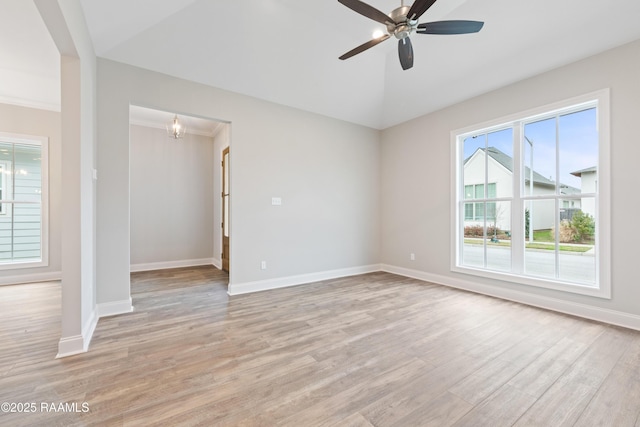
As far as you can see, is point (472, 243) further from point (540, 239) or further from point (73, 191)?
point (73, 191)

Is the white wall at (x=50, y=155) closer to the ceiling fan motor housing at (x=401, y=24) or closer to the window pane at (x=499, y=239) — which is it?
the ceiling fan motor housing at (x=401, y=24)

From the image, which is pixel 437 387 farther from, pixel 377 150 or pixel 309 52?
pixel 377 150

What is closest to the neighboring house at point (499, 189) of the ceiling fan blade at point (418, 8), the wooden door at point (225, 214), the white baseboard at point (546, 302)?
the white baseboard at point (546, 302)

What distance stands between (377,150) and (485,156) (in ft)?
6.82

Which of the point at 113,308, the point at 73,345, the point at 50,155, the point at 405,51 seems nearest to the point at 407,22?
the point at 405,51

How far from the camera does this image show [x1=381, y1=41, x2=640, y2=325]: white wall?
2.78 m

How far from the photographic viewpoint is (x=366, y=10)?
223cm

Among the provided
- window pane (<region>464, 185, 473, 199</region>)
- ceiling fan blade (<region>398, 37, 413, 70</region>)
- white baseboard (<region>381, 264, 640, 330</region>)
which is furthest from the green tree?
ceiling fan blade (<region>398, 37, 413, 70</region>)

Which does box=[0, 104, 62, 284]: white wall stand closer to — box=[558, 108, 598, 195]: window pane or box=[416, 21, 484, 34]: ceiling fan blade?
box=[416, 21, 484, 34]: ceiling fan blade

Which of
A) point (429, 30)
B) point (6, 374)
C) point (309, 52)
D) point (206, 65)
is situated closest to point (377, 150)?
point (309, 52)

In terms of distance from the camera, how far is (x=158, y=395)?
5.55ft

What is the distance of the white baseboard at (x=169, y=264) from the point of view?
5.32 metres

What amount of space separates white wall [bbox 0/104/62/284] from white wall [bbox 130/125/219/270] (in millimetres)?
1113

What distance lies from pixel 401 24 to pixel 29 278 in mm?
6723
